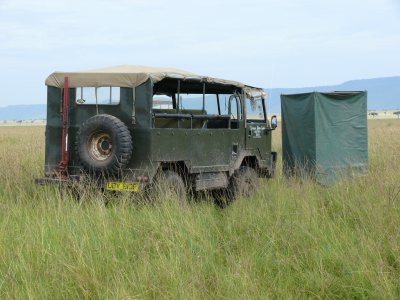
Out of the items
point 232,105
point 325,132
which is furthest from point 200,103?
point 325,132

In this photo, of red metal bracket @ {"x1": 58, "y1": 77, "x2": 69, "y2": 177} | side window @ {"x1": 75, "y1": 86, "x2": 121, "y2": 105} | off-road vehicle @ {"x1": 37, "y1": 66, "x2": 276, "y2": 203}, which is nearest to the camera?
off-road vehicle @ {"x1": 37, "y1": 66, "x2": 276, "y2": 203}

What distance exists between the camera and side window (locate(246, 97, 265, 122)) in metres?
9.51

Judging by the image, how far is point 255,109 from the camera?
9.75 m

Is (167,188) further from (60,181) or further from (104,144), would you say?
(60,181)

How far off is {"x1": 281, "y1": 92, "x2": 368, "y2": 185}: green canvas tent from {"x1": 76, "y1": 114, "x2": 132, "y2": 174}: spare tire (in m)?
5.08

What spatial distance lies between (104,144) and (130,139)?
40 centimetres

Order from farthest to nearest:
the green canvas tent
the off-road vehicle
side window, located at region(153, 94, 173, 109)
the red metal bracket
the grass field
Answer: the green canvas tent
side window, located at region(153, 94, 173, 109)
the red metal bracket
the off-road vehicle
the grass field

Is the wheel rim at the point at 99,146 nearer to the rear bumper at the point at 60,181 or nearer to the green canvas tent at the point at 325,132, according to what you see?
the rear bumper at the point at 60,181

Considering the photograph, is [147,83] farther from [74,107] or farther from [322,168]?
[322,168]

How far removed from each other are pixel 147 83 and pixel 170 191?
1.40 metres

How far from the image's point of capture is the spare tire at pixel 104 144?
6.68m

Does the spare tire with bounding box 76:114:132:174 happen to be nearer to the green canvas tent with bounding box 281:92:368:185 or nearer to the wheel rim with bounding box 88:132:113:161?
the wheel rim with bounding box 88:132:113:161

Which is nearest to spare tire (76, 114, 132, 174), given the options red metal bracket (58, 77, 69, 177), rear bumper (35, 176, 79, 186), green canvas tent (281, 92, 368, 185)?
rear bumper (35, 176, 79, 186)

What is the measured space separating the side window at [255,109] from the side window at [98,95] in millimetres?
2944
